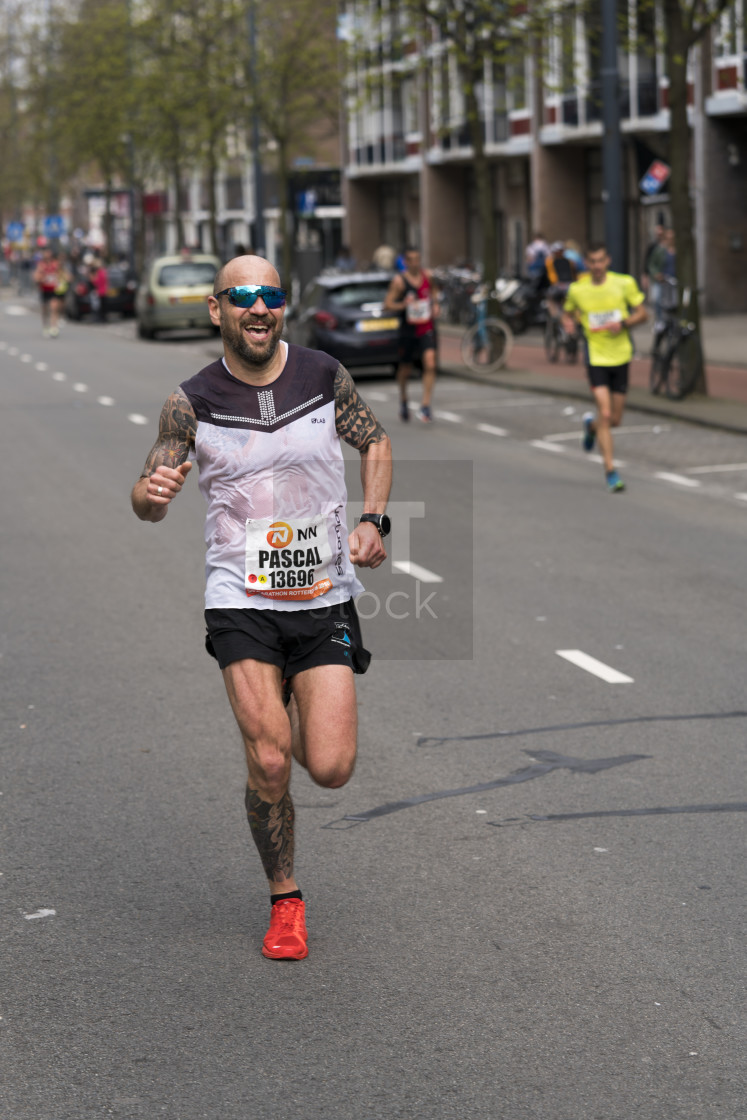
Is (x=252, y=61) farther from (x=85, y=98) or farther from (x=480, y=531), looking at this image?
(x=480, y=531)

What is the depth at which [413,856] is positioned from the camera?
17.1 feet

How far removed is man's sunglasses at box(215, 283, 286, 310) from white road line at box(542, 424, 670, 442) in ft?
42.4

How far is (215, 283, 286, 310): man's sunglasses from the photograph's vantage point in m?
4.42

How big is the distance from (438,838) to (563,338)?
21.9 meters

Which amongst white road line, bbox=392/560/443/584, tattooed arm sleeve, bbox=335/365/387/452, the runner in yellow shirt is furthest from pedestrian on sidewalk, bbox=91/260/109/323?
tattooed arm sleeve, bbox=335/365/387/452

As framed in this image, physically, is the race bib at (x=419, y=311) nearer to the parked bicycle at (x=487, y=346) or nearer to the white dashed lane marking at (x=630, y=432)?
the white dashed lane marking at (x=630, y=432)

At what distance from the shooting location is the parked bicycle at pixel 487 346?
25312 millimetres

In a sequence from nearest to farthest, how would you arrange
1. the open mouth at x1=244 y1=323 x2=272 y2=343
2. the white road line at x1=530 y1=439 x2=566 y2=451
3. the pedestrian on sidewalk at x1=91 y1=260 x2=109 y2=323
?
the open mouth at x1=244 y1=323 x2=272 y2=343 → the white road line at x1=530 y1=439 x2=566 y2=451 → the pedestrian on sidewalk at x1=91 y1=260 x2=109 y2=323

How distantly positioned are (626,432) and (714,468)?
9.07 ft

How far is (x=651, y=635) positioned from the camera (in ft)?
27.2

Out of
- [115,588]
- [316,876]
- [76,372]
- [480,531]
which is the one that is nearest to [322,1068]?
[316,876]

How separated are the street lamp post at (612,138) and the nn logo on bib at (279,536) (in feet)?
53.1

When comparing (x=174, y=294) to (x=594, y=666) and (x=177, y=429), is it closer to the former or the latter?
(x=594, y=666)

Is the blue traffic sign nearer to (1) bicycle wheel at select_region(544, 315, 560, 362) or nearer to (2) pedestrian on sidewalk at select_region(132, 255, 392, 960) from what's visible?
(1) bicycle wheel at select_region(544, 315, 560, 362)
